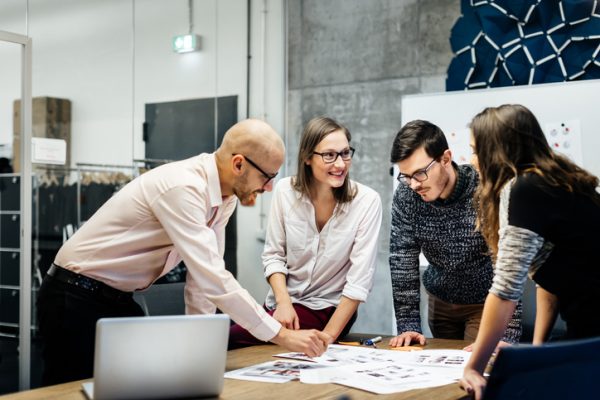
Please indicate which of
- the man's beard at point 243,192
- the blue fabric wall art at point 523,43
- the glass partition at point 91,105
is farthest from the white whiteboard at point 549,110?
the man's beard at point 243,192

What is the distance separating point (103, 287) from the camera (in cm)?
235

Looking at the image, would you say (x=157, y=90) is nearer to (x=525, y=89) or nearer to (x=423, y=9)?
(x=423, y=9)

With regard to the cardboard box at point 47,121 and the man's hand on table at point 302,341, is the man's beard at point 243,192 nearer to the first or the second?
the man's hand on table at point 302,341

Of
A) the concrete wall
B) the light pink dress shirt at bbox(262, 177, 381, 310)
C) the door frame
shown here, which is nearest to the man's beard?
the light pink dress shirt at bbox(262, 177, 381, 310)

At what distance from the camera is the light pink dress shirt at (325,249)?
9.55ft

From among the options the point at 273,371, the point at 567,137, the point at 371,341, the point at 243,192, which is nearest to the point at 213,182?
the point at 243,192

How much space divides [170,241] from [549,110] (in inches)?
134

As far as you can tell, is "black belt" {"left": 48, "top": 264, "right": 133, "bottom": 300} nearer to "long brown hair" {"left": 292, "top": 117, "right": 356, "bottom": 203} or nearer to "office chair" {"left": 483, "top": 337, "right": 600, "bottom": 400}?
"long brown hair" {"left": 292, "top": 117, "right": 356, "bottom": 203}

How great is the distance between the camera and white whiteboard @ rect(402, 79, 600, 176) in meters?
4.79

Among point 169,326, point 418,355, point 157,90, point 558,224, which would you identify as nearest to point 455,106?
point 157,90

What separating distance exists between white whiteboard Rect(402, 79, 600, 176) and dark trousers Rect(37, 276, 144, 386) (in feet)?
11.0

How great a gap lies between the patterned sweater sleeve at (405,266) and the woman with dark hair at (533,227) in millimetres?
969

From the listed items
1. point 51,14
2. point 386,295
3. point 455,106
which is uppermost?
point 51,14

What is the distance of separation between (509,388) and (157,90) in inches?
186
